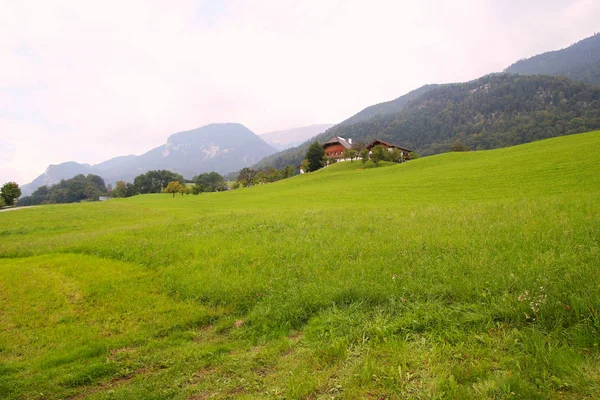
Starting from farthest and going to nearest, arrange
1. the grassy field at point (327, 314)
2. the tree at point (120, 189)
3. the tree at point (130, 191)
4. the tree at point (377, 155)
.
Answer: the tree at point (130, 191) < the tree at point (120, 189) < the tree at point (377, 155) < the grassy field at point (327, 314)

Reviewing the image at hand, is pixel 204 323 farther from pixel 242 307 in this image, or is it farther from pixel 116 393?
pixel 116 393

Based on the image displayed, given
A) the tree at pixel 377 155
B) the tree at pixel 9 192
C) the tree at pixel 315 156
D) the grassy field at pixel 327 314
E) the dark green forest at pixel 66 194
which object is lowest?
the grassy field at pixel 327 314

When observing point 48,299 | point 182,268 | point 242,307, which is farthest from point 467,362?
point 48,299

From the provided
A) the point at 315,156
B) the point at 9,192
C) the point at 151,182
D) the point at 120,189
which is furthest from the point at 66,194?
the point at 315,156

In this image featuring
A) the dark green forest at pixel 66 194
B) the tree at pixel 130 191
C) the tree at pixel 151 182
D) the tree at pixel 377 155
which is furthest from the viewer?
the dark green forest at pixel 66 194

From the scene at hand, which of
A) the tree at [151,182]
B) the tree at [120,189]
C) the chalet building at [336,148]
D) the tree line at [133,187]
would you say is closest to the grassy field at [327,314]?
the chalet building at [336,148]

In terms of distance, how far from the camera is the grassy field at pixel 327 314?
4301 millimetres

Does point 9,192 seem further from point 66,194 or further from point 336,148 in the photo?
point 66,194

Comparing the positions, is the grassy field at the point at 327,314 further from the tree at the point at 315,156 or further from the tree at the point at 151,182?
the tree at the point at 151,182

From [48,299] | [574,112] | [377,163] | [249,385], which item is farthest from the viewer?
[574,112]

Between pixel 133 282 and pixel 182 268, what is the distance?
167cm

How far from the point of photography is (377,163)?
78.2m

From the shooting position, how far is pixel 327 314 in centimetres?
671

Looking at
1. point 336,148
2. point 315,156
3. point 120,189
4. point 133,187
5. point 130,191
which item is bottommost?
point 315,156
